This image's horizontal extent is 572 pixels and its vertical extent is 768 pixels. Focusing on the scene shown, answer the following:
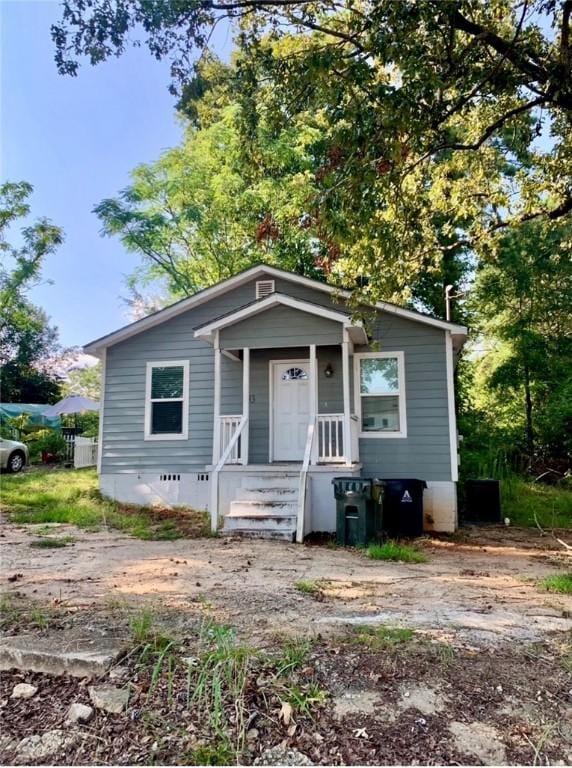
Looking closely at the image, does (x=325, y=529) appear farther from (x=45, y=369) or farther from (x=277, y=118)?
(x=45, y=369)

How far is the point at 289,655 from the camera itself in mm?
2662

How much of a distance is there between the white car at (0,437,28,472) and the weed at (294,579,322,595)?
12351 millimetres

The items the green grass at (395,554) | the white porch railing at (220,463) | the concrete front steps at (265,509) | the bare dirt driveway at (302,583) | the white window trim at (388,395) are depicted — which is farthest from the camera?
the white window trim at (388,395)

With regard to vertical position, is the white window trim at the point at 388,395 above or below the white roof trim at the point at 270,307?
below

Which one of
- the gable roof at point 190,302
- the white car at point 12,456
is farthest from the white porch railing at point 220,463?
the white car at point 12,456

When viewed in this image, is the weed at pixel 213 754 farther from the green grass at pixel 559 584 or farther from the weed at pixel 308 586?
the green grass at pixel 559 584

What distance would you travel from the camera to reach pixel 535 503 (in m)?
10.8

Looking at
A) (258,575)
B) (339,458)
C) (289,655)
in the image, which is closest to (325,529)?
(339,458)

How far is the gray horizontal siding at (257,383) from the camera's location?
8961 mm

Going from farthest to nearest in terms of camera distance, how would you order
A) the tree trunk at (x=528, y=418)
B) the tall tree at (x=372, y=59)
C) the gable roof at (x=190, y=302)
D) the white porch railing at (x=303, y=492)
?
the tree trunk at (x=528, y=418) → the gable roof at (x=190, y=302) → the white porch railing at (x=303, y=492) → the tall tree at (x=372, y=59)

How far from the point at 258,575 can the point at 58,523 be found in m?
5.20

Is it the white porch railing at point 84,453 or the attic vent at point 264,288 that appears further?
the white porch railing at point 84,453

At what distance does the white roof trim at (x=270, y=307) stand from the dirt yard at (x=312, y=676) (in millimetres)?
4888

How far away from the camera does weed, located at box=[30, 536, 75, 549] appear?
657cm
